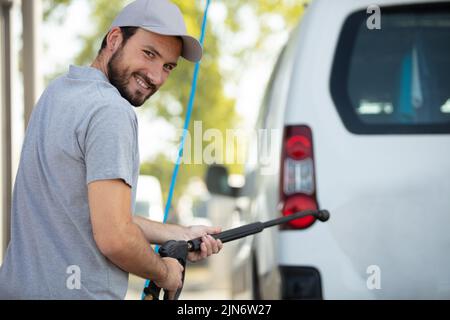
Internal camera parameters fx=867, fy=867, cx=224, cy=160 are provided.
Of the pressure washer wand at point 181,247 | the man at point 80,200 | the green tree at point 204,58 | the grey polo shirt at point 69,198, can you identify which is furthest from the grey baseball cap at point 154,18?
the green tree at point 204,58

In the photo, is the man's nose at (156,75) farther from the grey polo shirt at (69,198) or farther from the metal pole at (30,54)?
the metal pole at (30,54)

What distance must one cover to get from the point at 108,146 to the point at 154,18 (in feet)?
1.62

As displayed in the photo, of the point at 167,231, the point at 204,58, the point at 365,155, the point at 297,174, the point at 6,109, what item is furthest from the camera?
the point at 204,58

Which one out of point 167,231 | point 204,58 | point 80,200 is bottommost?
point 167,231

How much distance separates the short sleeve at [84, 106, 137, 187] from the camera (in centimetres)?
238

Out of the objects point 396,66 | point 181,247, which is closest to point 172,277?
point 181,247

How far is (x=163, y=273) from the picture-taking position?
8.40 ft

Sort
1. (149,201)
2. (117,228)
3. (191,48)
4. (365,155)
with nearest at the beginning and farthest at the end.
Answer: (117,228) < (191,48) < (365,155) < (149,201)

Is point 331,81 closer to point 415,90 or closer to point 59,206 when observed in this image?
point 415,90

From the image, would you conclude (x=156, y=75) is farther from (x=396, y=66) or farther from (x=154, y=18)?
(x=396, y=66)

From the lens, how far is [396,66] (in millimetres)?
4133

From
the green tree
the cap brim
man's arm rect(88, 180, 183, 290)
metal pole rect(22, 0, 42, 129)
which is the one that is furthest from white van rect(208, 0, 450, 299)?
the green tree

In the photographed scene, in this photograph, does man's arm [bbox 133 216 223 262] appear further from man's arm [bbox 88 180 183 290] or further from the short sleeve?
the short sleeve
